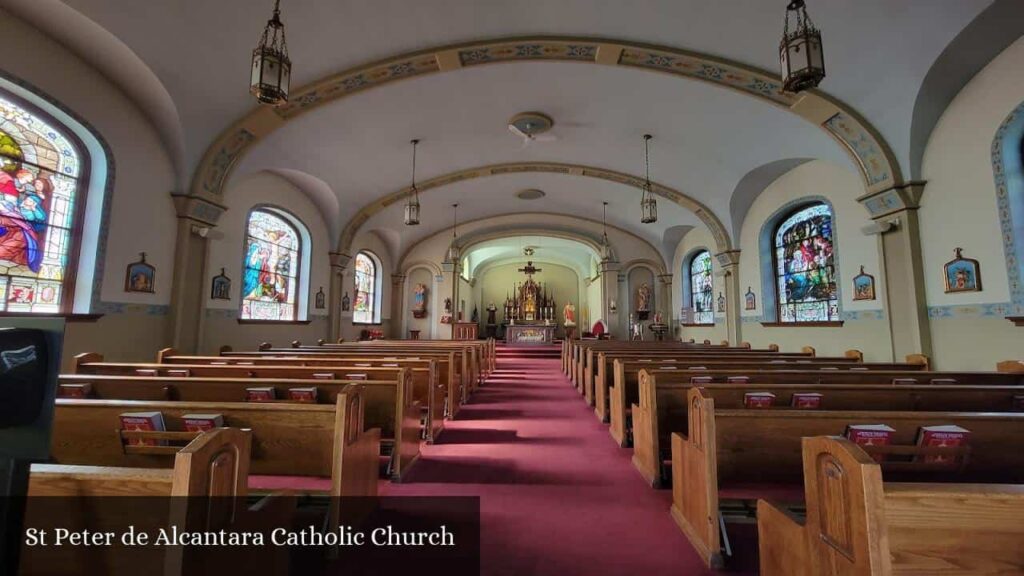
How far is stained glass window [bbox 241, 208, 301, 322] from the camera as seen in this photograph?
23.4ft

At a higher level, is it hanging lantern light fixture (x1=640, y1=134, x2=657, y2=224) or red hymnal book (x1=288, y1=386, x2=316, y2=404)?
hanging lantern light fixture (x1=640, y1=134, x2=657, y2=224)

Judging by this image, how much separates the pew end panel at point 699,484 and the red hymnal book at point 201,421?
80.3 inches

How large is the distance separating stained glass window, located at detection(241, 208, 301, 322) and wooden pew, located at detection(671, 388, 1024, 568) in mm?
7086

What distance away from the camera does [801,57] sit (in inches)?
111

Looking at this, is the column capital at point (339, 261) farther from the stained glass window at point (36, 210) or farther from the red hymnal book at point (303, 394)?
the red hymnal book at point (303, 394)

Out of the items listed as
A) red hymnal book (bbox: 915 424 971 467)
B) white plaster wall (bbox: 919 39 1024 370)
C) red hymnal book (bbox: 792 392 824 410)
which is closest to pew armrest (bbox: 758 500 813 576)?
red hymnal book (bbox: 915 424 971 467)

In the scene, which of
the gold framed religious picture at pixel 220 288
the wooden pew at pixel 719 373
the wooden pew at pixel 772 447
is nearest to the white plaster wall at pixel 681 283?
the wooden pew at pixel 719 373

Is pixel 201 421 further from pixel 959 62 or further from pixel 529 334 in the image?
pixel 529 334

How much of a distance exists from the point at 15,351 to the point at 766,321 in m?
8.92

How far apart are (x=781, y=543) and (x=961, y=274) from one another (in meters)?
4.79

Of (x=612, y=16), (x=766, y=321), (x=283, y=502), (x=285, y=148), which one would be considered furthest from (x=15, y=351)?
(x=766, y=321)

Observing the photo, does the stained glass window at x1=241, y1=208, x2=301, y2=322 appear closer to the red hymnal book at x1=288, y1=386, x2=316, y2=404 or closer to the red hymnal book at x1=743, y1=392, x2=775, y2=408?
the red hymnal book at x1=288, y1=386, x2=316, y2=404

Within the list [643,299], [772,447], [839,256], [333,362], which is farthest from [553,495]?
Answer: [643,299]

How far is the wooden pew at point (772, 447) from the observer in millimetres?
1715
